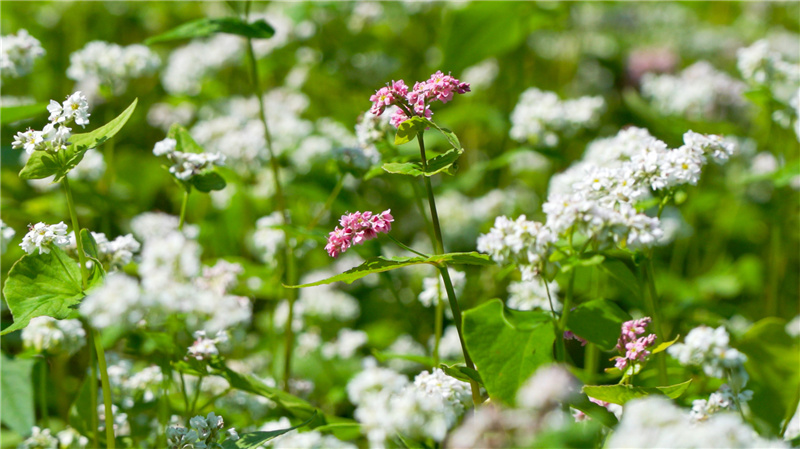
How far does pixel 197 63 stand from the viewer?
478cm

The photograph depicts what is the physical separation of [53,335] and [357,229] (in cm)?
116

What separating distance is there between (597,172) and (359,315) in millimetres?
2230

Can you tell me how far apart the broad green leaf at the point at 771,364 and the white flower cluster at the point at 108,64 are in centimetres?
284

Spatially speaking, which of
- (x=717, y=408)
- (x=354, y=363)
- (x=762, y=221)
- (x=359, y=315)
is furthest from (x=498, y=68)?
(x=717, y=408)

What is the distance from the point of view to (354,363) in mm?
3357

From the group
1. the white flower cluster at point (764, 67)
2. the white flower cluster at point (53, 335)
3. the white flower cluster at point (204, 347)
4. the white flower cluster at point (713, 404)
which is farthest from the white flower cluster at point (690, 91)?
the white flower cluster at point (53, 335)

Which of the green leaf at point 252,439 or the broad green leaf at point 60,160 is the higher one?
the broad green leaf at point 60,160

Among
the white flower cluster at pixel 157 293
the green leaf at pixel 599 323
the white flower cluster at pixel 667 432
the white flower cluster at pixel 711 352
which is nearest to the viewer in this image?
the white flower cluster at pixel 667 432

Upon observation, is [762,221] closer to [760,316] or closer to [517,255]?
[760,316]

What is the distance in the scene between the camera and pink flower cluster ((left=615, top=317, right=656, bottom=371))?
1.81m

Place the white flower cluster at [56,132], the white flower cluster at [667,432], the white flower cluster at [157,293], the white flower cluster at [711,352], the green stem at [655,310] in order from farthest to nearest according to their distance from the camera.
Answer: the green stem at [655,310] → the white flower cluster at [56,132] → the white flower cluster at [711,352] → the white flower cluster at [157,293] → the white flower cluster at [667,432]

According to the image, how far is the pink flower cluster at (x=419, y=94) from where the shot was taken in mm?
1801

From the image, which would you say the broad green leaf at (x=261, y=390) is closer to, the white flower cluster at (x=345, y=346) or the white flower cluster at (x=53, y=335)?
the white flower cluster at (x=53, y=335)

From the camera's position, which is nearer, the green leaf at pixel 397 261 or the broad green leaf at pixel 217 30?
the green leaf at pixel 397 261
